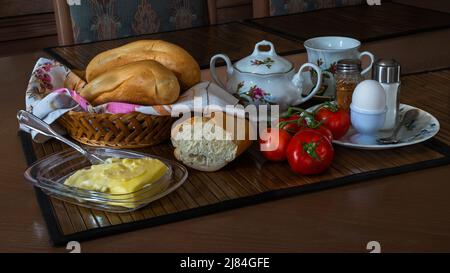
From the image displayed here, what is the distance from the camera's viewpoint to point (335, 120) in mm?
1001

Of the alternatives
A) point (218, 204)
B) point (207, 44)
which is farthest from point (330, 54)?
point (207, 44)

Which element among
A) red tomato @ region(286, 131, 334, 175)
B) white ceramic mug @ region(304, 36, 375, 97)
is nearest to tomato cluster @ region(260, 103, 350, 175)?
red tomato @ region(286, 131, 334, 175)

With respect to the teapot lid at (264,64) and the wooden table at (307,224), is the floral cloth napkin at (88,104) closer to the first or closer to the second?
the teapot lid at (264,64)

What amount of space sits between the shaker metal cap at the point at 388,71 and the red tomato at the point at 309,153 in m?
0.18

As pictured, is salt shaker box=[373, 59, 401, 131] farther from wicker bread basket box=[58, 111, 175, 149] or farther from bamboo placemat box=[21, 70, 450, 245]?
wicker bread basket box=[58, 111, 175, 149]

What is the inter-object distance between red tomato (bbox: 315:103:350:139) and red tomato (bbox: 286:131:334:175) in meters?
0.08

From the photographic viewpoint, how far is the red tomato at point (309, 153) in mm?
906

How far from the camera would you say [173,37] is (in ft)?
5.60

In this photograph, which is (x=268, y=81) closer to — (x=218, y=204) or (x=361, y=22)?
(x=218, y=204)

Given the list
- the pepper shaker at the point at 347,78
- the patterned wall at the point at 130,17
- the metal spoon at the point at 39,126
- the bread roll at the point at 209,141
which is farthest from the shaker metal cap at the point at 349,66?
the patterned wall at the point at 130,17

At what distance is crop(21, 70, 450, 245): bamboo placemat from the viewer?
2.67 ft

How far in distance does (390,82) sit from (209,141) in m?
0.32

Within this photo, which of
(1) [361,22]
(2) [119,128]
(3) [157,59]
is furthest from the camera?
(1) [361,22]
